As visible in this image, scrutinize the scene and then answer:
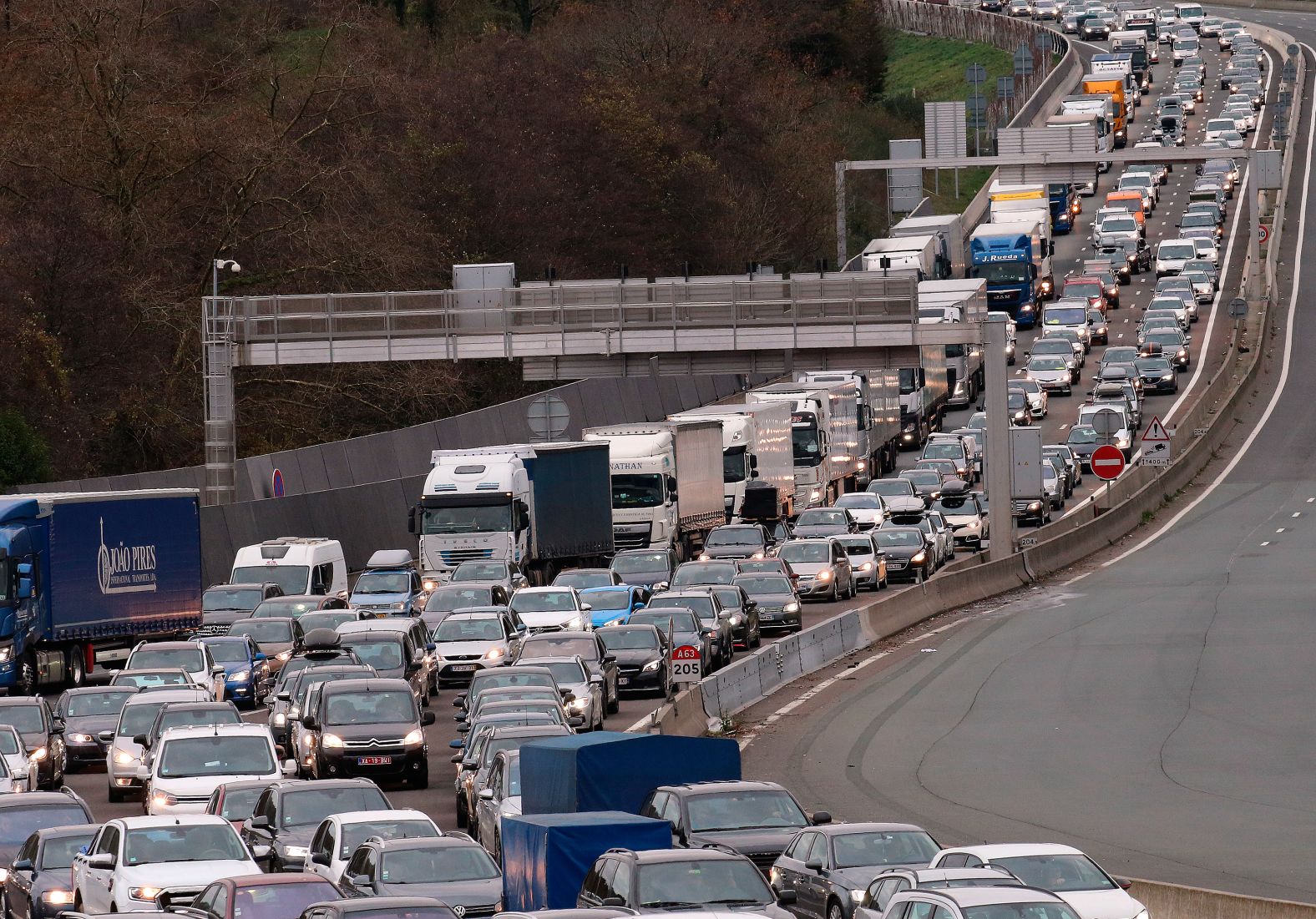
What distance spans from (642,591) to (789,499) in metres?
17.2

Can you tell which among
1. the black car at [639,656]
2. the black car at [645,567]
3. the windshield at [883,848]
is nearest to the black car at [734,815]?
the windshield at [883,848]

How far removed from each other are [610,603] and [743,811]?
20116 mm

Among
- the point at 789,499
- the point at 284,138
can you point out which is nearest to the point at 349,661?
the point at 789,499

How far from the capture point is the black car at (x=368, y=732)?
2589cm

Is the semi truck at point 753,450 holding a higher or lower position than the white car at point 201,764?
higher

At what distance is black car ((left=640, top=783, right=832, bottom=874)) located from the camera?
727 inches

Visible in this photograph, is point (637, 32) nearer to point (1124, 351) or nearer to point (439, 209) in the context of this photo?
point (439, 209)

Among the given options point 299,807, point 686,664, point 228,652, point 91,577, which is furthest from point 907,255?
point 299,807

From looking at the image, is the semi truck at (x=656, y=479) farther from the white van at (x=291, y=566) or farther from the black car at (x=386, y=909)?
the black car at (x=386, y=909)

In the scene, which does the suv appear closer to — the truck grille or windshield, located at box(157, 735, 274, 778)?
windshield, located at box(157, 735, 274, 778)

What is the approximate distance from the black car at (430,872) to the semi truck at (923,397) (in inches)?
1990

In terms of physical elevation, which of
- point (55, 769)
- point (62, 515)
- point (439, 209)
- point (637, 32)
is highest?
point (637, 32)

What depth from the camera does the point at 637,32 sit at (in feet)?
339

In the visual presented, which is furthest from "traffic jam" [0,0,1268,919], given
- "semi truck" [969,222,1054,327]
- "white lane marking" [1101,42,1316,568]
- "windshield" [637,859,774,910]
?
"white lane marking" [1101,42,1316,568]
